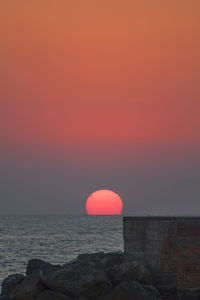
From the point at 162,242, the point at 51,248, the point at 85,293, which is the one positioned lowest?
the point at 85,293

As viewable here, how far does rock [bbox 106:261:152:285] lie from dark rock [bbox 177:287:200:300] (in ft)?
4.50

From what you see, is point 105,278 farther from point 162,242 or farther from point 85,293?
point 162,242

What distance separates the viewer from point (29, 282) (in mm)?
22703

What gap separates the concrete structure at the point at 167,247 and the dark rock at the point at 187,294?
0.16m

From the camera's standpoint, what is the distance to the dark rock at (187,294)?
69.6ft

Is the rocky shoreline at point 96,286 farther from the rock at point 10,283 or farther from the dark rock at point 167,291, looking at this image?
the rock at point 10,283

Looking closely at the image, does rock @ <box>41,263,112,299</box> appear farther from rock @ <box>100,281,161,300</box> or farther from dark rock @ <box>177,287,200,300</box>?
dark rock @ <box>177,287,200,300</box>

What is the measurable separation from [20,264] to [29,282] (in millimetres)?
23096

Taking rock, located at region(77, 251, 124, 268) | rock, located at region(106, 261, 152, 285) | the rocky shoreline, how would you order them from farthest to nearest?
rock, located at region(77, 251, 124, 268) < rock, located at region(106, 261, 152, 285) < the rocky shoreline

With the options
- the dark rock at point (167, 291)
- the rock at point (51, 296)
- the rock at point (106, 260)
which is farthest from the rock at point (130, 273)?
the rock at point (51, 296)

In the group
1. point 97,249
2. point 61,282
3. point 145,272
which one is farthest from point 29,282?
point 97,249

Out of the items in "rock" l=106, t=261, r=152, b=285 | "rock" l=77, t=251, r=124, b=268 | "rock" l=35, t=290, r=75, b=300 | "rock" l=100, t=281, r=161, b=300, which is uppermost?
"rock" l=77, t=251, r=124, b=268

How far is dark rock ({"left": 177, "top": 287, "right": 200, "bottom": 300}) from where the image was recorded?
835 inches

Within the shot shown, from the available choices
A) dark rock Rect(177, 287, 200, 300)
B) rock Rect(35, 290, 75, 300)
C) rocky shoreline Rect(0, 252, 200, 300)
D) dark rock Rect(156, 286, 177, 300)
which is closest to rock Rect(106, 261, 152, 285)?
rocky shoreline Rect(0, 252, 200, 300)
